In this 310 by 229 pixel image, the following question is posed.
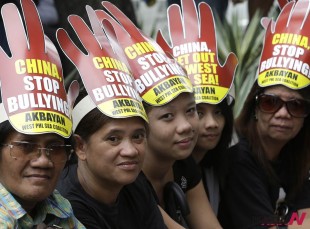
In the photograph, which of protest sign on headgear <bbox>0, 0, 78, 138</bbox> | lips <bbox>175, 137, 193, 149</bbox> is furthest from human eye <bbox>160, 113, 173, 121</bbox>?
protest sign on headgear <bbox>0, 0, 78, 138</bbox>

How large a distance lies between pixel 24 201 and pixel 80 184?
17.5 inches

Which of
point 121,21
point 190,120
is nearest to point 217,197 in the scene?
point 190,120

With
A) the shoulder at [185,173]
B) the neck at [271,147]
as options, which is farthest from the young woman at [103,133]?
the neck at [271,147]

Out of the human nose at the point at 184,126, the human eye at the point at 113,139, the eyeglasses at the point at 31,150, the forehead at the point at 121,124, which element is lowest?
the eyeglasses at the point at 31,150

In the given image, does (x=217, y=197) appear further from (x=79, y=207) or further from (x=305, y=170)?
(x=79, y=207)

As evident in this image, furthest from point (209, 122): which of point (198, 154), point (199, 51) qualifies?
point (199, 51)

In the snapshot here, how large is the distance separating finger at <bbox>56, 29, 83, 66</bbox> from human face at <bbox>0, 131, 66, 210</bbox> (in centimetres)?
52

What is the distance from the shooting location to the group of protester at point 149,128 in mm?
2703

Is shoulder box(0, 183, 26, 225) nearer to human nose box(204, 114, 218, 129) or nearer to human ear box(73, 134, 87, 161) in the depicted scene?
human ear box(73, 134, 87, 161)

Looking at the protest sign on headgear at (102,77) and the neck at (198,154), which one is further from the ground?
the protest sign on headgear at (102,77)

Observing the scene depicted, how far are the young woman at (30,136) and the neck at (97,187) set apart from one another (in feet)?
0.99

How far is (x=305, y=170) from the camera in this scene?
4328 mm

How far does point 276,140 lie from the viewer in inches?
168

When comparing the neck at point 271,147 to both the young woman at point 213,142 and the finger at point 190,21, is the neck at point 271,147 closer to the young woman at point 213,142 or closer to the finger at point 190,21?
the young woman at point 213,142
